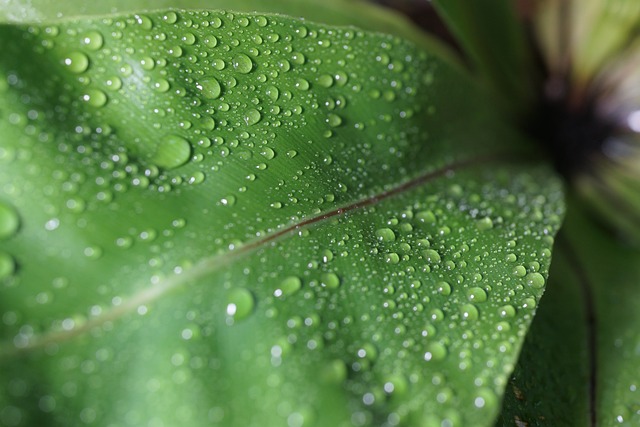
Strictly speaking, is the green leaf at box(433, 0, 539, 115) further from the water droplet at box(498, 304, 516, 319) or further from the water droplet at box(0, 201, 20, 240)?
the water droplet at box(0, 201, 20, 240)

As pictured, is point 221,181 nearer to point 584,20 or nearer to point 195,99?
point 195,99

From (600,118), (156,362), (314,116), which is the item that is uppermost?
(314,116)

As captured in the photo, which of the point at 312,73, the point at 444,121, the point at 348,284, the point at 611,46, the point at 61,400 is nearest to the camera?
the point at 61,400

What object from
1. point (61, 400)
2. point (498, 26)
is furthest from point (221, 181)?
point (498, 26)

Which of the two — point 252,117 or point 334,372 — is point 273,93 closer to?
point 252,117

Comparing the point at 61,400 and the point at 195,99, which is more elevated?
the point at 195,99

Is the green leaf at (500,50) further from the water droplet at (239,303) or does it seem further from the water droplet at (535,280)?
the water droplet at (239,303)

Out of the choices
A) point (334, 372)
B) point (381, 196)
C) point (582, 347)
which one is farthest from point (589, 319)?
point (334, 372)
